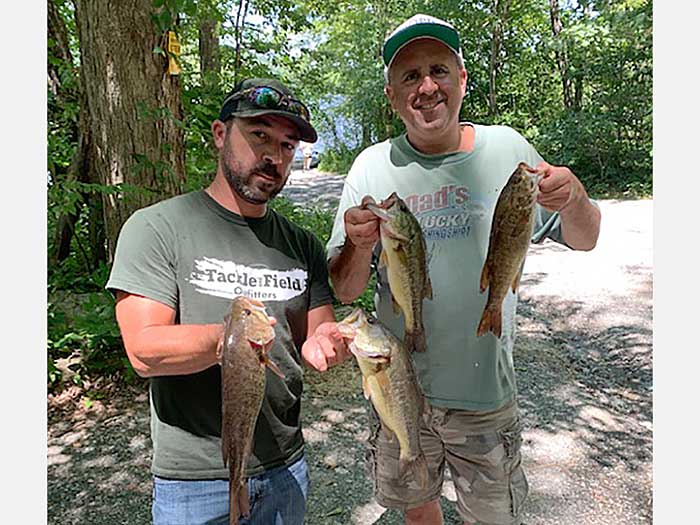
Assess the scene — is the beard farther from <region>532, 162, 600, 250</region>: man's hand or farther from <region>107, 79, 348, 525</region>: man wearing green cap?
<region>532, 162, 600, 250</region>: man's hand

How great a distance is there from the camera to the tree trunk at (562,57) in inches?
722

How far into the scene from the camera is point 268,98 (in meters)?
2.14

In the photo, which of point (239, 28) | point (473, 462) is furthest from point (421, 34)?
point (239, 28)

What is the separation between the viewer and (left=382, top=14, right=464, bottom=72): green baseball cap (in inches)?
96.3

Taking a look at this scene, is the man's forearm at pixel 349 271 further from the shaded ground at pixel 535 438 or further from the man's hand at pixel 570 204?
the shaded ground at pixel 535 438

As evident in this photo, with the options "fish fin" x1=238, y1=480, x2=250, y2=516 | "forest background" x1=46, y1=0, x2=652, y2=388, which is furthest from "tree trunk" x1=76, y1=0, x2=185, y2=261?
"fish fin" x1=238, y1=480, x2=250, y2=516

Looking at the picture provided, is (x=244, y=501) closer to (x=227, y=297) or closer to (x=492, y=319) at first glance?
(x=227, y=297)

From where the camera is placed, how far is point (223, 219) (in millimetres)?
2188

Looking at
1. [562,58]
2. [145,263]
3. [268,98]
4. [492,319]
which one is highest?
[562,58]

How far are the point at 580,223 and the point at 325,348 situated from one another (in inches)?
53.6

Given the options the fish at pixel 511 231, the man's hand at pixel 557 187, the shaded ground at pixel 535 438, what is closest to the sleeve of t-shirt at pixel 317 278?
the fish at pixel 511 231

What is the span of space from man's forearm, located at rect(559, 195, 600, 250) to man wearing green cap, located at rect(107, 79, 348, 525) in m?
1.21

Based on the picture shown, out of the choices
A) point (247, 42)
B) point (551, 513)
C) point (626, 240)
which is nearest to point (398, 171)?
point (551, 513)

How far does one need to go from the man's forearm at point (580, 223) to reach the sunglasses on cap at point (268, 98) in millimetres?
1259
